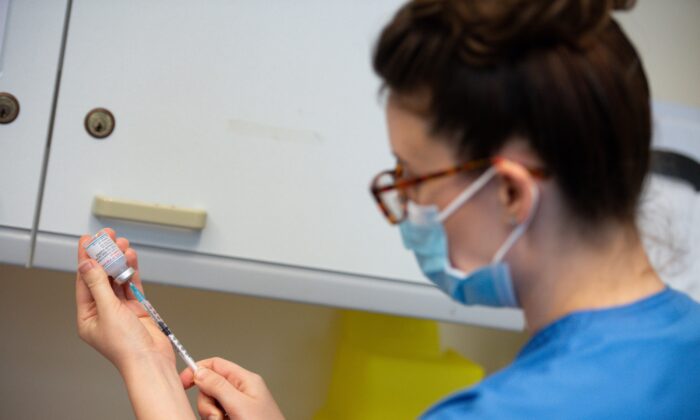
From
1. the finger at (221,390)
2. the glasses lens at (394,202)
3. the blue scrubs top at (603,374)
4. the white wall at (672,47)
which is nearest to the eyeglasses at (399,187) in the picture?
the glasses lens at (394,202)

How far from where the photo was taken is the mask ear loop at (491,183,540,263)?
0.63m

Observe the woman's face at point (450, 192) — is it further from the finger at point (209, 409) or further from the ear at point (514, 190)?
the finger at point (209, 409)

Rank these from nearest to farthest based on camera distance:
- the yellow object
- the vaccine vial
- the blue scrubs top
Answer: the blue scrubs top, the vaccine vial, the yellow object

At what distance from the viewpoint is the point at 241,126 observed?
0.98 m

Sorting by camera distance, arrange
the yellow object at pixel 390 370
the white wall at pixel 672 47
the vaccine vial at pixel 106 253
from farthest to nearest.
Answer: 1. the white wall at pixel 672 47
2. the yellow object at pixel 390 370
3. the vaccine vial at pixel 106 253

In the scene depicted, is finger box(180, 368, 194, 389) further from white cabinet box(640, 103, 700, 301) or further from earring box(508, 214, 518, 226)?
white cabinet box(640, 103, 700, 301)

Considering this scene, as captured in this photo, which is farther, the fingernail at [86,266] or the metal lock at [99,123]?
the metal lock at [99,123]

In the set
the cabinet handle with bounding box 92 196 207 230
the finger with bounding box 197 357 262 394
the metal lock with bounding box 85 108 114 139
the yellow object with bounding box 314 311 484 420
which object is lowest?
the yellow object with bounding box 314 311 484 420

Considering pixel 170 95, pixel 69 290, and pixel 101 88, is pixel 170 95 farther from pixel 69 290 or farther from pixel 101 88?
pixel 69 290

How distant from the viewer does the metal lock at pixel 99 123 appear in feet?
3.10

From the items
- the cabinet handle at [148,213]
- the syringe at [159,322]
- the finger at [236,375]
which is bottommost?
the finger at [236,375]

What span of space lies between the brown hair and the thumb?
14.9 inches

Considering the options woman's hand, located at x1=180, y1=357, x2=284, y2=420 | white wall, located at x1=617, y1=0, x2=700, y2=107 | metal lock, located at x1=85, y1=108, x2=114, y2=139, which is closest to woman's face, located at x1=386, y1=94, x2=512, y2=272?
woman's hand, located at x1=180, y1=357, x2=284, y2=420

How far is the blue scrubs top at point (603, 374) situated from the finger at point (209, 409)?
0.97ft
